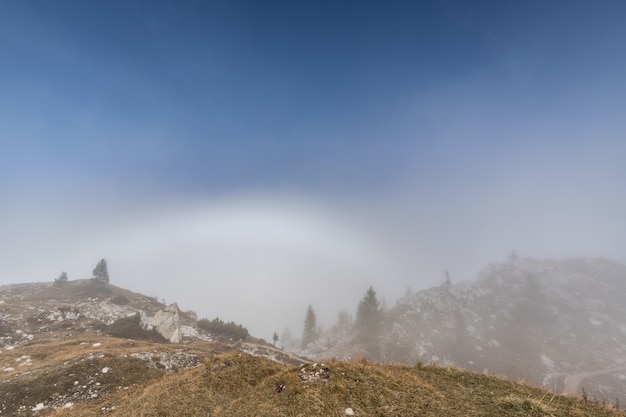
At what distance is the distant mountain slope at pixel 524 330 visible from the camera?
286 ft

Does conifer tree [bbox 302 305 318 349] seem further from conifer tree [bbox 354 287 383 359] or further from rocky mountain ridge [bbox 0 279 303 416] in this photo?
rocky mountain ridge [bbox 0 279 303 416]

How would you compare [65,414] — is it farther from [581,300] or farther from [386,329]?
[581,300]

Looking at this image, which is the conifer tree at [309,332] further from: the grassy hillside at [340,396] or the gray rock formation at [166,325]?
the grassy hillside at [340,396]

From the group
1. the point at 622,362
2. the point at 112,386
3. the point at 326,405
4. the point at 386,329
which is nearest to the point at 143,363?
the point at 112,386

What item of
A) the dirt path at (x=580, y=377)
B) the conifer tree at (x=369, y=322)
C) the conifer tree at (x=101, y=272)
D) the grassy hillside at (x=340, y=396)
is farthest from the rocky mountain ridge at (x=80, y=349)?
the dirt path at (x=580, y=377)

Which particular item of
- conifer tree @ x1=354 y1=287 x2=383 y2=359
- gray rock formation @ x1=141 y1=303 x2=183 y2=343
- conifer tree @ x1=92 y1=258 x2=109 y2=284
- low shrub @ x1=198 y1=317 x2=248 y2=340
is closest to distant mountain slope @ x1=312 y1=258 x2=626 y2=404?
conifer tree @ x1=354 y1=287 x2=383 y2=359

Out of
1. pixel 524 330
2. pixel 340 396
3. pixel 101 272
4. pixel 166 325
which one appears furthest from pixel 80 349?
pixel 524 330

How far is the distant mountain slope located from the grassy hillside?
69978mm

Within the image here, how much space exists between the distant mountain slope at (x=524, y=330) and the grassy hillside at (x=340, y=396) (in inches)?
2755

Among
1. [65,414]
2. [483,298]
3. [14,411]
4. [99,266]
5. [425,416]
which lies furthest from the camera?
[483,298]

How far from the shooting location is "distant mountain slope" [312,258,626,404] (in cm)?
8706

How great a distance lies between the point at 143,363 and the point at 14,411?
9.10m

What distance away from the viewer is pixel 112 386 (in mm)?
23953

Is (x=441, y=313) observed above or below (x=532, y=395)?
above
